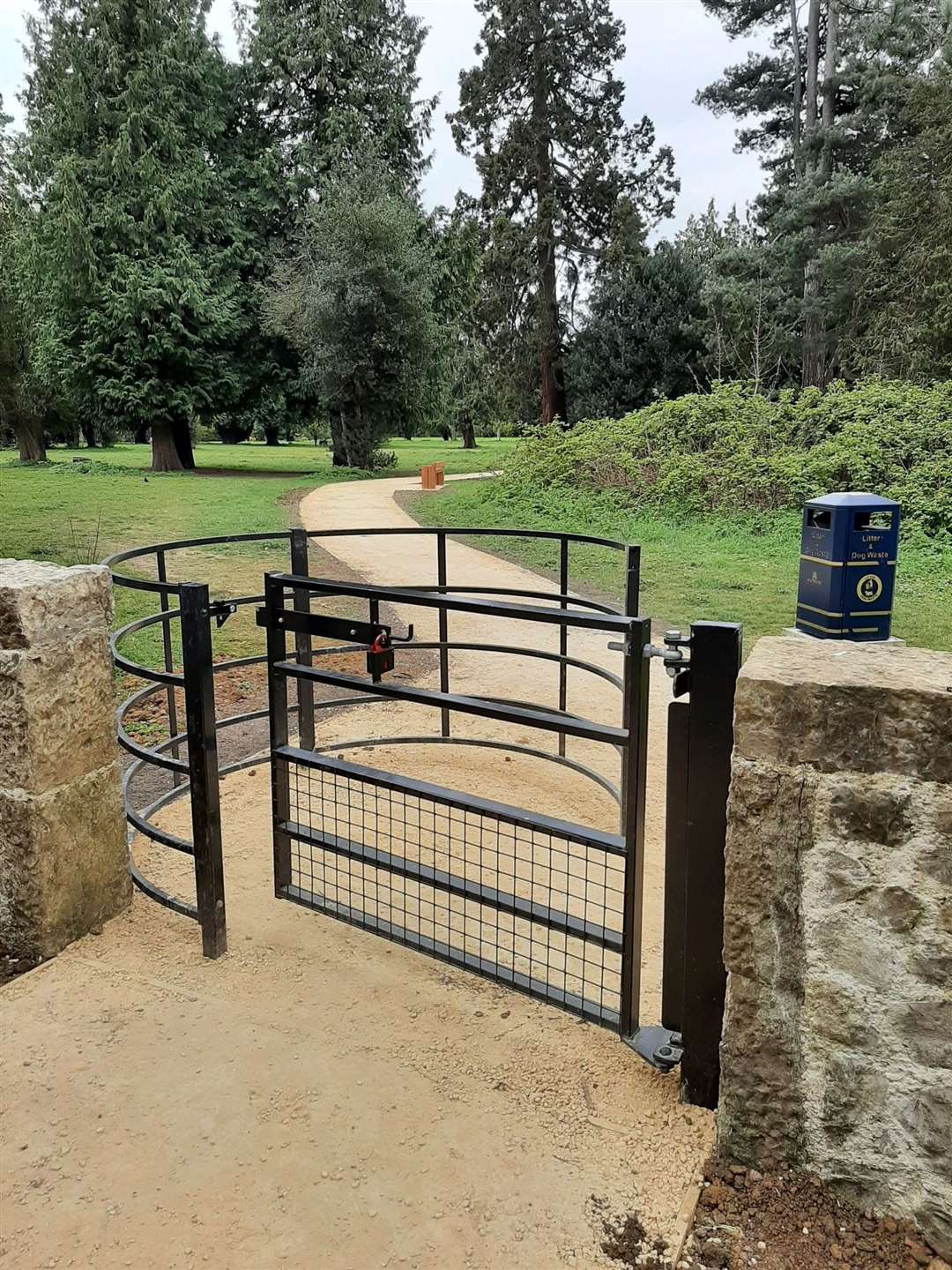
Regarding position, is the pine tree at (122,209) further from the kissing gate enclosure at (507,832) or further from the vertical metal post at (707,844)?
the vertical metal post at (707,844)

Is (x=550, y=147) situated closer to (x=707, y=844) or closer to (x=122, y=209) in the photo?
(x=122, y=209)

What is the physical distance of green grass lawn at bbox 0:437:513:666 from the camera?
32.0 feet

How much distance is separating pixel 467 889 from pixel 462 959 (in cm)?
24

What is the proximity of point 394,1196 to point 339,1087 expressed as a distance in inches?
14.8

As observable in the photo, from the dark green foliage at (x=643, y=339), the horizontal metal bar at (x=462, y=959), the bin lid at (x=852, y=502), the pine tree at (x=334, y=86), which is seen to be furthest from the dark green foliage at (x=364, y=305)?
the horizontal metal bar at (x=462, y=959)

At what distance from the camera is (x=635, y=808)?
228 cm

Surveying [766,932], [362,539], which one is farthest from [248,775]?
[362,539]


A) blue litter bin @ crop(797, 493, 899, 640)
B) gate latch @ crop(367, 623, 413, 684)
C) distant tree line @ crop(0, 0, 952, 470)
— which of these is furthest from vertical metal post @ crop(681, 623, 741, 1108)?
distant tree line @ crop(0, 0, 952, 470)

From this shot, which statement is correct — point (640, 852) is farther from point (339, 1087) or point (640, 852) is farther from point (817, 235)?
point (817, 235)

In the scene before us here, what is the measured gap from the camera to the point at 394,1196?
1950 mm

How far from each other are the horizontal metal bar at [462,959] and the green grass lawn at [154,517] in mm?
4878

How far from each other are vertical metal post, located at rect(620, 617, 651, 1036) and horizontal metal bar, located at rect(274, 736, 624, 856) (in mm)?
51

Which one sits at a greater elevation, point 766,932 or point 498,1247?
point 766,932

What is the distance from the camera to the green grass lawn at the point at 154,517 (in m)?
9.76
